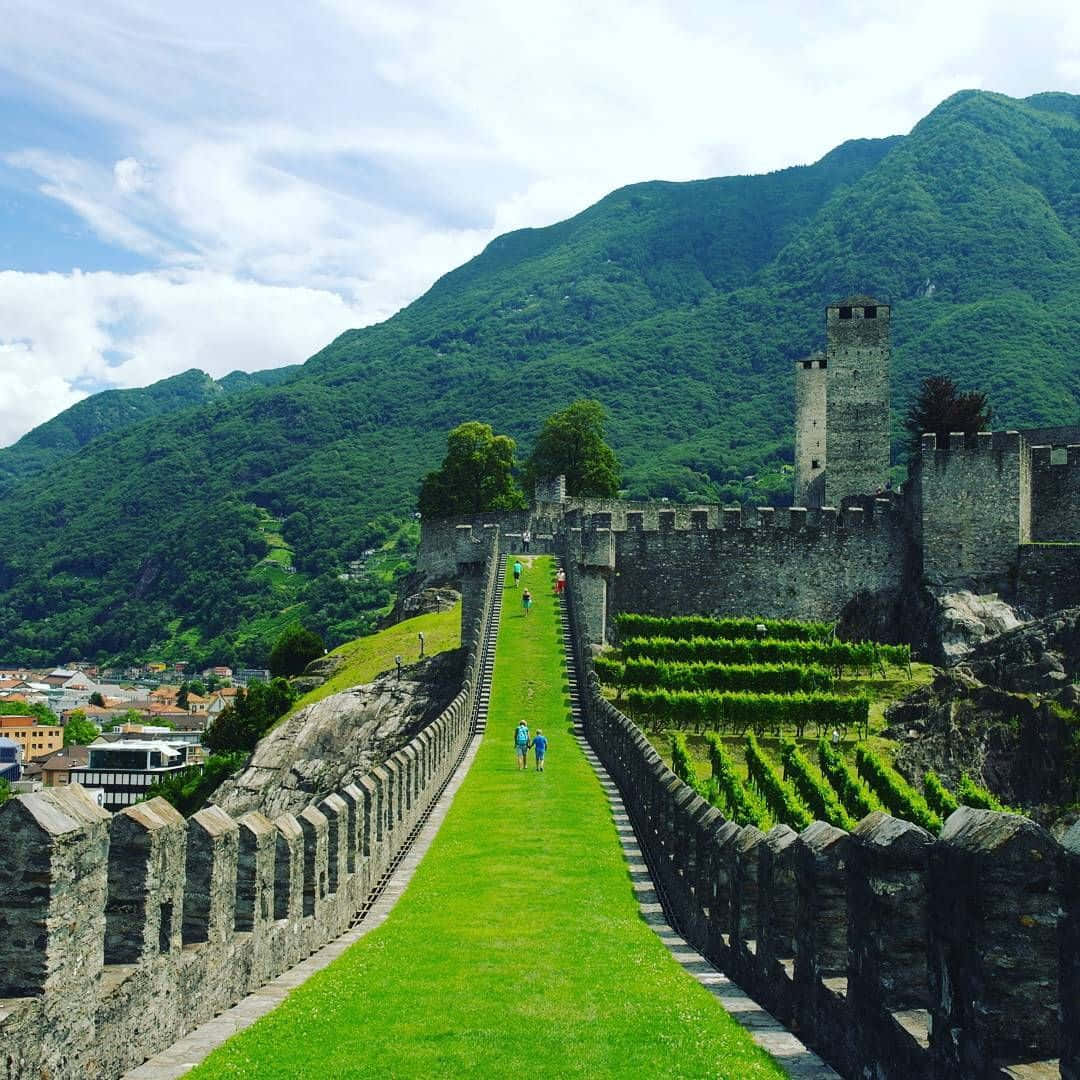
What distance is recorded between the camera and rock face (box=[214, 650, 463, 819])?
37656 mm

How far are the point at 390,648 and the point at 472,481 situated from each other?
81.1 ft

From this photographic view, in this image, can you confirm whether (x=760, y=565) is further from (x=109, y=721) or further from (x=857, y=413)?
(x=109, y=721)

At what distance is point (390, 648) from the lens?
167 feet

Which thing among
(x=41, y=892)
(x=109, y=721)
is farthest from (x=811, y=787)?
(x=109, y=721)

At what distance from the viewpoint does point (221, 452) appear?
190 metres

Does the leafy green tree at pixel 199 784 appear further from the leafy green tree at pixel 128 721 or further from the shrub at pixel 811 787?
the leafy green tree at pixel 128 721

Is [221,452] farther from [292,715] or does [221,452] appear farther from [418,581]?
[292,715]

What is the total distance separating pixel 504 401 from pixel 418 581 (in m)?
96.0

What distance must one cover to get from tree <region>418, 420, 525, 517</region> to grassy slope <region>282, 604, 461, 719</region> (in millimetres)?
14100

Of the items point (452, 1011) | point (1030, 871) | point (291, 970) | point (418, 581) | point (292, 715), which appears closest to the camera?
point (1030, 871)

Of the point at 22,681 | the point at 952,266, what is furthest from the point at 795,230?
the point at 22,681

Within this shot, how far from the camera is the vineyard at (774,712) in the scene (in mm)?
28328

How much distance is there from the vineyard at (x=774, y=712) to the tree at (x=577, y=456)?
26.0 m

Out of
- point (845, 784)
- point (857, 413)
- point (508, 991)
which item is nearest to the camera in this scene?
point (508, 991)
